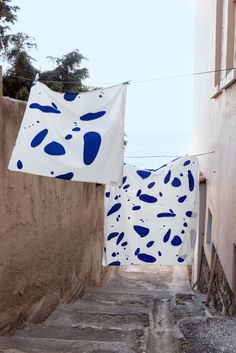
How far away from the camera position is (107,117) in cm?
528

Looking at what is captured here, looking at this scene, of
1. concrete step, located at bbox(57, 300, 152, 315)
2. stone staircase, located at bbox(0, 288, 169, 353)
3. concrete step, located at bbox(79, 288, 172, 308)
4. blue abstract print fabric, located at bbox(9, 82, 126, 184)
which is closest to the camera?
stone staircase, located at bbox(0, 288, 169, 353)

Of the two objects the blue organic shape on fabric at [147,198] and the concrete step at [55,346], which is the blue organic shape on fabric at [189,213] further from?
the concrete step at [55,346]

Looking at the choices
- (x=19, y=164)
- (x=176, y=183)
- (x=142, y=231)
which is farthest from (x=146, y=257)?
(x=19, y=164)

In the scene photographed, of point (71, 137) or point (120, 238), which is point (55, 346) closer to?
point (71, 137)

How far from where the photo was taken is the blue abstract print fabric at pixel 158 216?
8.59 m

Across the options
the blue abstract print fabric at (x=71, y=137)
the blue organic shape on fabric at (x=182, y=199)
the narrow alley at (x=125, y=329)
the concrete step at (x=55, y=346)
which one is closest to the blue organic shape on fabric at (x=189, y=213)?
the blue organic shape on fabric at (x=182, y=199)

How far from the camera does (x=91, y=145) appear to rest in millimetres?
5062

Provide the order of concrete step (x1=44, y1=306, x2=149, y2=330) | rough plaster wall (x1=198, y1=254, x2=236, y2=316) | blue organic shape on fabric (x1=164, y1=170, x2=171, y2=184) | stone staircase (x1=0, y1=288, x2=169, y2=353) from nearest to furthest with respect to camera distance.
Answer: stone staircase (x1=0, y1=288, x2=169, y2=353)
concrete step (x1=44, y1=306, x2=149, y2=330)
rough plaster wall (x1=198, y1=254, x2=236, y2=316)
blue organic shape on fabric (x1=164, y1=170, x2=171, y2=184)

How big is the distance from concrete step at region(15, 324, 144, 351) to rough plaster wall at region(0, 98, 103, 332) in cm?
25

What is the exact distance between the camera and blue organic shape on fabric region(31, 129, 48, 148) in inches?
189

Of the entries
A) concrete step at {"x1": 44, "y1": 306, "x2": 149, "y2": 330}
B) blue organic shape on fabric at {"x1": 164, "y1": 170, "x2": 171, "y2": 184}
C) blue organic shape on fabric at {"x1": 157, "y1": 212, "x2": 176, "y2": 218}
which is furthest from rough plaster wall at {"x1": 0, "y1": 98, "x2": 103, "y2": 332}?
blue organic shape on fabric at {"x1": 164, "y1": 170, "x2": 171, "y2": 184}

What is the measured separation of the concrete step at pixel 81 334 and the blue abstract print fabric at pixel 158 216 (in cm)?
310

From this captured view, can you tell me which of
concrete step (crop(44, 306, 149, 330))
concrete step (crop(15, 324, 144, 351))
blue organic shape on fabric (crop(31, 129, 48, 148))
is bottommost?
concrete step (crop(44, 306, 149, 330))

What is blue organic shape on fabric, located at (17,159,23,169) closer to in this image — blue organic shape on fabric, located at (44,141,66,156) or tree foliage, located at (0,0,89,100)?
blue organic shape on fabric, located at (44,141,66,156)
